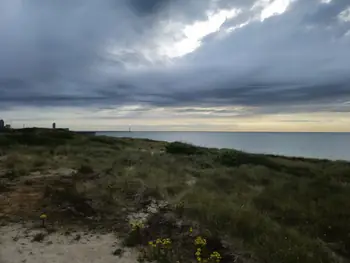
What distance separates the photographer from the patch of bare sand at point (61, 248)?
625 centimetres

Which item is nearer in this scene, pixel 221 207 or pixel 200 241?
pixel 200 241

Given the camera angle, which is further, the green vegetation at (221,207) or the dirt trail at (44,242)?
the green vegetation at (221,207)

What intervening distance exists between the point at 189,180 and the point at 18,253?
26.1 feet

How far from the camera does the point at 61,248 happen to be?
6758 millimetres

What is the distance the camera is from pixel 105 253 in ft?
21.5

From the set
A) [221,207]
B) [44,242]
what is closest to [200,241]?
[221,207]

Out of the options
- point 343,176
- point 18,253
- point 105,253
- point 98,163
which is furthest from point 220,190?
point 343,176

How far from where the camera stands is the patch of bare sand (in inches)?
246

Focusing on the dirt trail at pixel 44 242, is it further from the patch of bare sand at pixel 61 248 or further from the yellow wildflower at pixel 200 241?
the yellow wildflower at pixel 200 241

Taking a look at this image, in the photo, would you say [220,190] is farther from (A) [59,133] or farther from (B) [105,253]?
(A) [59,133]

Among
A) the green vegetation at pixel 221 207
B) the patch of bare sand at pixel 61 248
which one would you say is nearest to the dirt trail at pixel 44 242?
the patch of bare sand at pixel 61 248

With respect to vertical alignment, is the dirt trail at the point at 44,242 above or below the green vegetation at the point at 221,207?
below

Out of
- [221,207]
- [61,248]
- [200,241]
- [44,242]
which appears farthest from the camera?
[221,207]

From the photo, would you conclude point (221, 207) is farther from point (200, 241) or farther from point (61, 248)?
point (61, 248)
